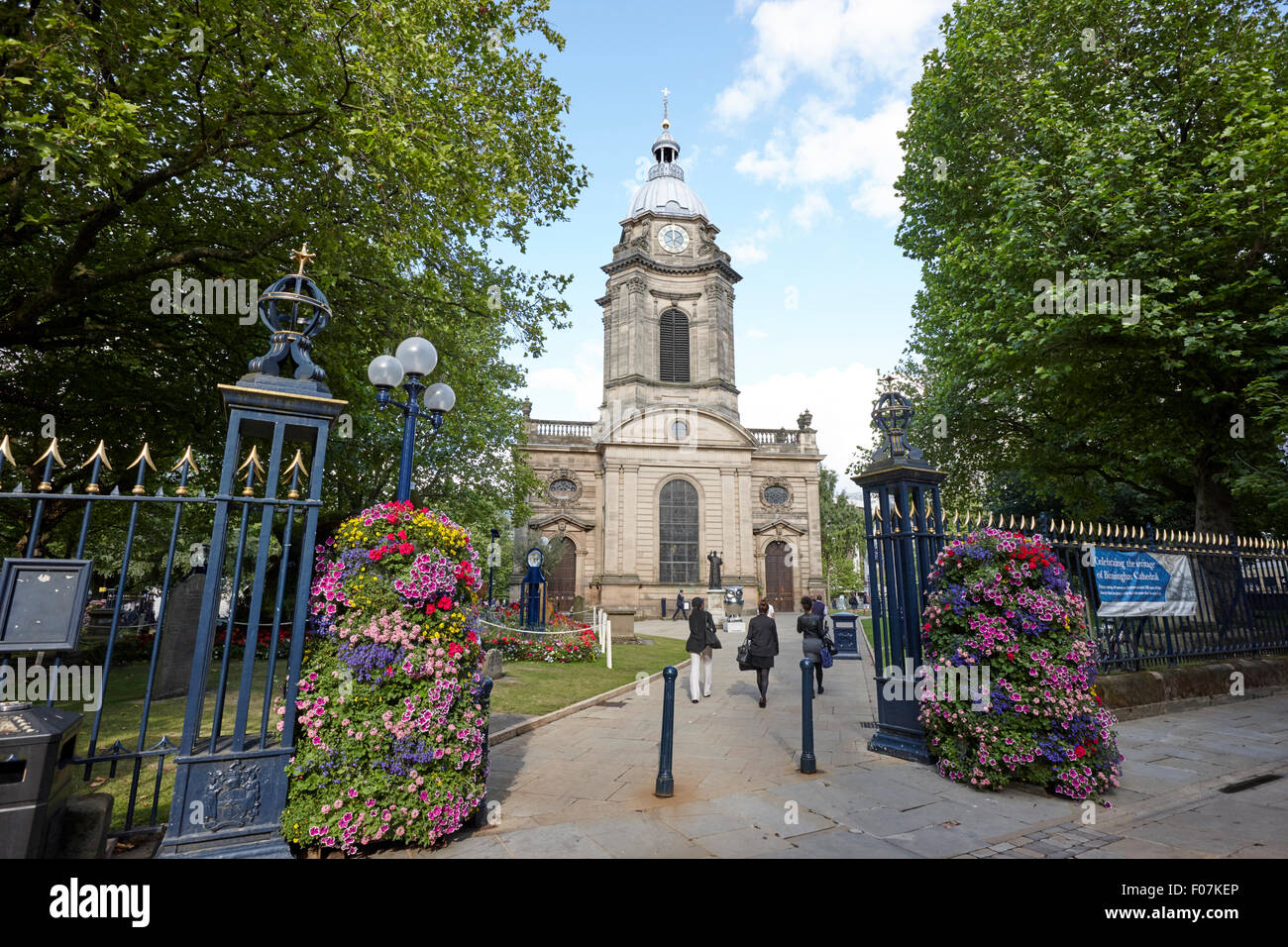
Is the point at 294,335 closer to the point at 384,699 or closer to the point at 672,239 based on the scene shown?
the point at 384,699

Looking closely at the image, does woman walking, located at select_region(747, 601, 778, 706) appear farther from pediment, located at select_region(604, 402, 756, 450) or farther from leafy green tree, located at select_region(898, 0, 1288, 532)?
pediment, located at select_region(604, 402, 756, 450)

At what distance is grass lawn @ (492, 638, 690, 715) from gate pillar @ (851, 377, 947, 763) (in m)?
4.72

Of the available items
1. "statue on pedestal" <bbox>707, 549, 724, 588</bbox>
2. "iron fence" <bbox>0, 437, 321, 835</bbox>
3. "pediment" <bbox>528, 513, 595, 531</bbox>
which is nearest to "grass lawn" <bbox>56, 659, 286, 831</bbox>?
"iron fence" <bbox>0, 437, 321, 835</bbox>

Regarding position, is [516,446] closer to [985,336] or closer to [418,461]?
[418,461]

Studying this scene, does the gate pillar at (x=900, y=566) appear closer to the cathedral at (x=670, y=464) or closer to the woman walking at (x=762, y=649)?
the woman walking at (x=762, y=649)

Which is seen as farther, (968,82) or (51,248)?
(968,82)

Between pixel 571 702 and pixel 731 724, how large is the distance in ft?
8.62

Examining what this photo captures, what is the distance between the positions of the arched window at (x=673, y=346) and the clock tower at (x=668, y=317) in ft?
0.21

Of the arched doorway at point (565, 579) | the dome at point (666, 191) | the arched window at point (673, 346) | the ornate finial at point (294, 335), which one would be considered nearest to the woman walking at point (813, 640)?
the ornate finial at point (294, 335)

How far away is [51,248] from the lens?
993 cm

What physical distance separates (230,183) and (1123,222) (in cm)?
1454

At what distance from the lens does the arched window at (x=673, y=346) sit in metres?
39.1

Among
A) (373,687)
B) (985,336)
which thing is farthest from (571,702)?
(985,336)

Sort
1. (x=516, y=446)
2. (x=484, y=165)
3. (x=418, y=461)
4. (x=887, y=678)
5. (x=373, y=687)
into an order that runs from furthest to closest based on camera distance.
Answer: (x=516, y=446) → (x=418, y=461) → (x=484, y=165) → (x=887, y=678) → (x=373, y=687)
